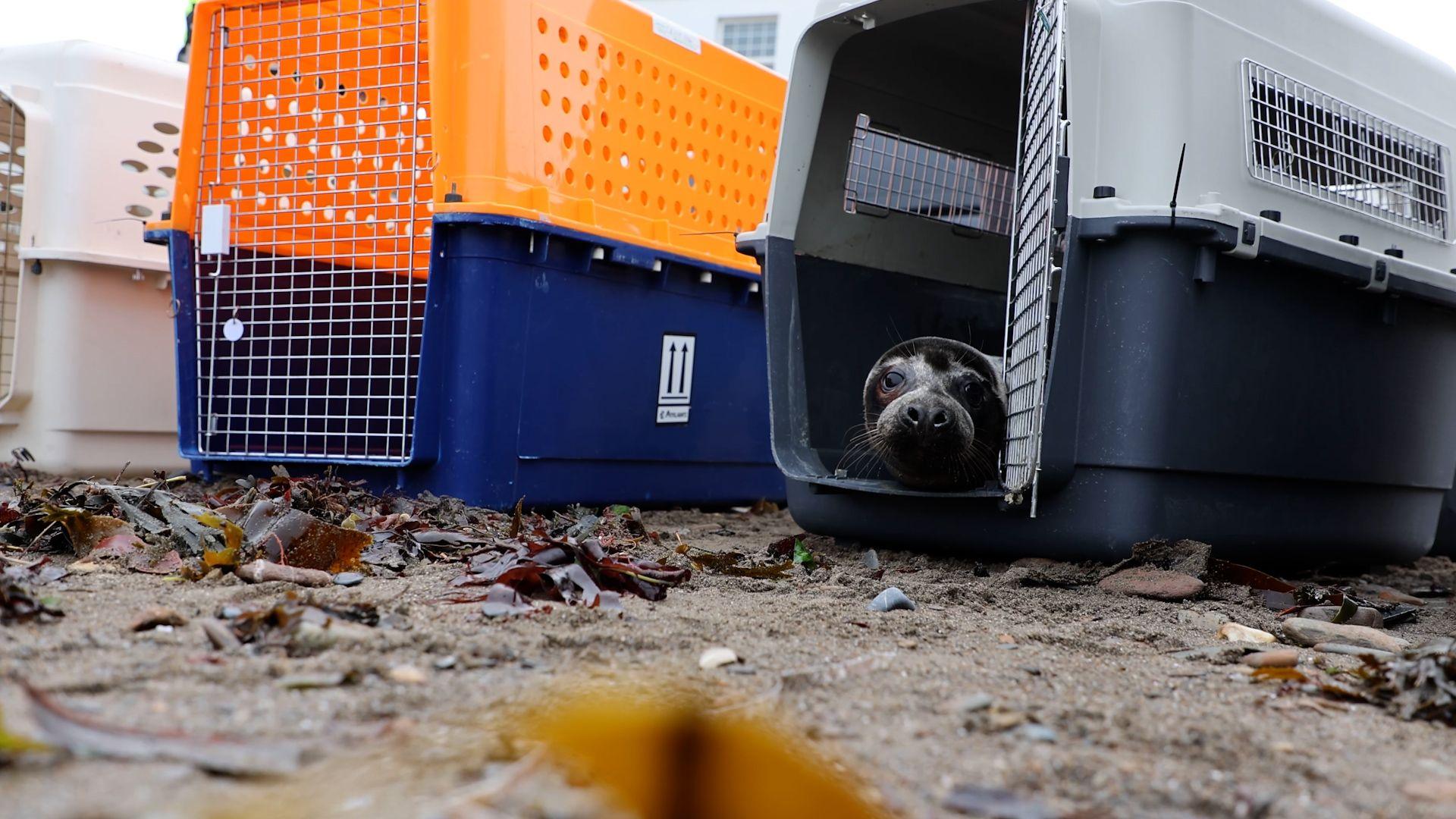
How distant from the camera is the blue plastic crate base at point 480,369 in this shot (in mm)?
3260

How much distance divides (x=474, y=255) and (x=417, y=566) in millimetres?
1099

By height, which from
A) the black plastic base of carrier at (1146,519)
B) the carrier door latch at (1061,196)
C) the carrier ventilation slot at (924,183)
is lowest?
the black plastic base of carrier at (1146,519)

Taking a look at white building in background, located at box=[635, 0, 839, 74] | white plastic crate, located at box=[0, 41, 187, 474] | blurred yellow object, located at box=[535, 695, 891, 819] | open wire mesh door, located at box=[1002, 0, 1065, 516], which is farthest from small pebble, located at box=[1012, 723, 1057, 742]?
white building in background, located at box=[635, 0, 839, 74]

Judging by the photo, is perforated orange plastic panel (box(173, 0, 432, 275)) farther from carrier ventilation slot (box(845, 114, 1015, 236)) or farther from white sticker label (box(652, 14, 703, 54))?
carrier ventilation slot (box(845, 114, 1015, 236))

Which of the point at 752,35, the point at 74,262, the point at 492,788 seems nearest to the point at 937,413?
the point at 492,788

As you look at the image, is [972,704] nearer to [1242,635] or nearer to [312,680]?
[312,680]

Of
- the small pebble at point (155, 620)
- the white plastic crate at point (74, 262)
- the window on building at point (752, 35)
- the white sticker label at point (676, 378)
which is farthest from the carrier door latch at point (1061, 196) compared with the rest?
the window on building at point (752, 35)

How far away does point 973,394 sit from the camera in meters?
3.60

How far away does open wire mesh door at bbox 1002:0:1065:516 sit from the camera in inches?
108

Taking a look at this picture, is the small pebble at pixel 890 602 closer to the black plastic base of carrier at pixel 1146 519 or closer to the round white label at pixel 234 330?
the black plastic base of carrier at pixel 1146 519

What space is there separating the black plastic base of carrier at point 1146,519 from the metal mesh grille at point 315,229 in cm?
123

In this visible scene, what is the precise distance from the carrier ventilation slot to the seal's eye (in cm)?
66

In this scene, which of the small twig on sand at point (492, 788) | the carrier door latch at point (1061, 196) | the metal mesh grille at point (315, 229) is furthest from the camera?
the metal mesh grille at point (315, 229)

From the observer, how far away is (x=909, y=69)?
3.85 m
